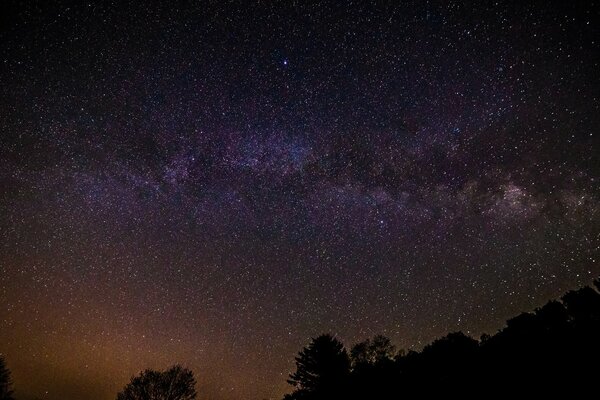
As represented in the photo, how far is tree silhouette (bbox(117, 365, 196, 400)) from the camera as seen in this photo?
34688 millimetres

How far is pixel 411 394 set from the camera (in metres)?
11.3

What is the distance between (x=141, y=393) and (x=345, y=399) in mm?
30031

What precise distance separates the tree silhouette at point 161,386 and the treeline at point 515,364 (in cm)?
2050

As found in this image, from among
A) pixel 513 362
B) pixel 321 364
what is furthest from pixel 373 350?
pixel 513 362

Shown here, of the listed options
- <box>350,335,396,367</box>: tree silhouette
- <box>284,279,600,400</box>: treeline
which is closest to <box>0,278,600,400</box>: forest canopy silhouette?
<box>284,279,600,400</box>: treeline

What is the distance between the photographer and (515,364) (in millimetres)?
9953

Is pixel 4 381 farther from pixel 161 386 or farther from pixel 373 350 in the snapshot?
pixel 373 350

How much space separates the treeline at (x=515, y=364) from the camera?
816 cm

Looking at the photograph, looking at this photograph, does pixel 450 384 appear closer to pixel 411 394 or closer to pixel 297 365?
pixel 411 394

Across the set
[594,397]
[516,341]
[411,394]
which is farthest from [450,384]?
[594,397]

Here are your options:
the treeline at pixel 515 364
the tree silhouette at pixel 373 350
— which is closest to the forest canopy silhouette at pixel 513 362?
the treeline at pixel 515 364

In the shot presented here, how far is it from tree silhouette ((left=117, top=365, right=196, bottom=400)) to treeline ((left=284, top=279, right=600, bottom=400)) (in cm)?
2050

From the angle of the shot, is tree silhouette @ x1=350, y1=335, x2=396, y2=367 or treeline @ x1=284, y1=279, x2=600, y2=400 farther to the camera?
tree silhouette @ x1=350, y1=335, x2=396, y2=367

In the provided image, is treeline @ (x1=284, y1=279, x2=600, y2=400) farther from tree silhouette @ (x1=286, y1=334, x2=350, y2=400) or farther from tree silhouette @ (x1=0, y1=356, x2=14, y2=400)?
tree silhouette @ (x1=0, y1=356, x2=14, y2=400)
